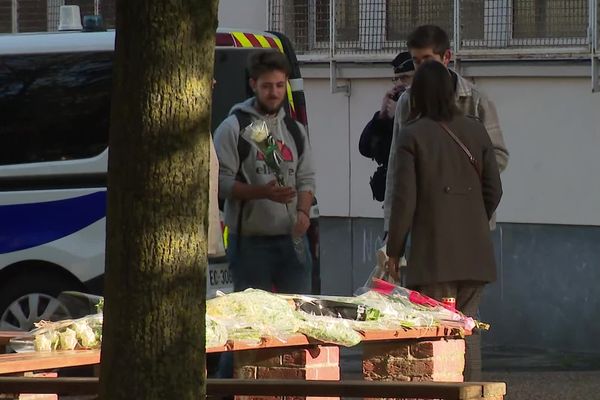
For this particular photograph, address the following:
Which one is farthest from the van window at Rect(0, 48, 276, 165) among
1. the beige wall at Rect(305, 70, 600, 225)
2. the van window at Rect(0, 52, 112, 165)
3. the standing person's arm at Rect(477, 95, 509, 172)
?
the beige wall at Rect(305, 70, 600, 225)

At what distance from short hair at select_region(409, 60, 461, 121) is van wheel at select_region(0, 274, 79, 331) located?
9.36 ft

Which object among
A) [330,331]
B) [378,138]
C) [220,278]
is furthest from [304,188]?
[330,331]

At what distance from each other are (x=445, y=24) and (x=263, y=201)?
439 centimetres

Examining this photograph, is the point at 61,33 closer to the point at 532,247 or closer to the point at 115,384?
the point at 532,247

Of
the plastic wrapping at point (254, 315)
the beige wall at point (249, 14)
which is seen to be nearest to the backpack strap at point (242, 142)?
the plastic wrapping at point (254, 315)

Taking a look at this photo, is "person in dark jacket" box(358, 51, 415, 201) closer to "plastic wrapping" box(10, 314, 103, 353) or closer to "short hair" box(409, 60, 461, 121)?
"short hair" box(409, 60, 461, 121)

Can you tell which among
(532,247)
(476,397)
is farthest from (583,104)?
(476,397)

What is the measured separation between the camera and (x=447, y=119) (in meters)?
7.14

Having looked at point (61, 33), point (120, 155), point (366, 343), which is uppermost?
point (61, 33)

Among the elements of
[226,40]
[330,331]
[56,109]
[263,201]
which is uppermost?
[226,40]

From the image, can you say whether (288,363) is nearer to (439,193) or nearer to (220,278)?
(439,193)

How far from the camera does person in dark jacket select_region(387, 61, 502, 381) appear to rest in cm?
709

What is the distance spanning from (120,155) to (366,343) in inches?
124

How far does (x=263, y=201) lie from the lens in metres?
8.16
